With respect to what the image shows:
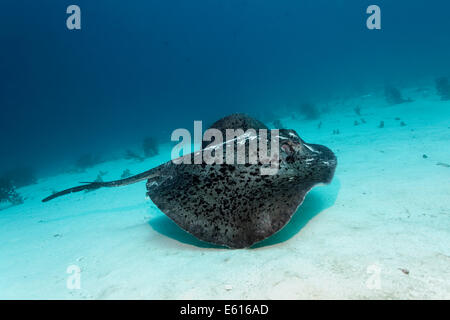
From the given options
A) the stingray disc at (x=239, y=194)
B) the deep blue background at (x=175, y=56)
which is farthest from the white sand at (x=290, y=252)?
the deep blue background at (x=175, y=56)

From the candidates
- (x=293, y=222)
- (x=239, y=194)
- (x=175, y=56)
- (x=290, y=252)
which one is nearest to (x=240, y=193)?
(x=239, y=194)

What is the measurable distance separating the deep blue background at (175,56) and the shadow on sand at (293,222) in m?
43.8

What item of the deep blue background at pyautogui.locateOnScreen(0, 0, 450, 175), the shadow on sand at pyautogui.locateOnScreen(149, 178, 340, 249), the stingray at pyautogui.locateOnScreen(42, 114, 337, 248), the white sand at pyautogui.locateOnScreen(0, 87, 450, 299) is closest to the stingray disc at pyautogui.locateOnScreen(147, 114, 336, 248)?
the stingray at pyautogui.locateOnScreen(42, 114, 337, 248)

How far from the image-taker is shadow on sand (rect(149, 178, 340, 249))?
10.8ft

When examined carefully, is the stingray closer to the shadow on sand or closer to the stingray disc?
the stingray disc

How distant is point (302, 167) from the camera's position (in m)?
3.45

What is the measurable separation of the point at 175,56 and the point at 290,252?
176 m

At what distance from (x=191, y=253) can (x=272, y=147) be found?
1894 millimetres

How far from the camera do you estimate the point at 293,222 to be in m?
3.64

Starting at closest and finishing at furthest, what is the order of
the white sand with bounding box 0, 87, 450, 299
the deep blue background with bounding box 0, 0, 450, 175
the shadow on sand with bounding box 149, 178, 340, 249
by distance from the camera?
the white sand with bounding box 0, 87, 450, 299 < the shadow on sand with bounding box 149, 178, 340, 249 < the deep blue background with bounding box 0, 0, 450, 175

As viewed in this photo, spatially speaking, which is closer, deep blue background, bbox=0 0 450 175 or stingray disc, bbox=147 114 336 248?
stingray disc, bbox=147 114 336 248

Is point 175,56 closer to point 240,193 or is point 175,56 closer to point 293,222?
point 293,222

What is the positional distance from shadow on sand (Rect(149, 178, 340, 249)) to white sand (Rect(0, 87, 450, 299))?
0.02 meters
